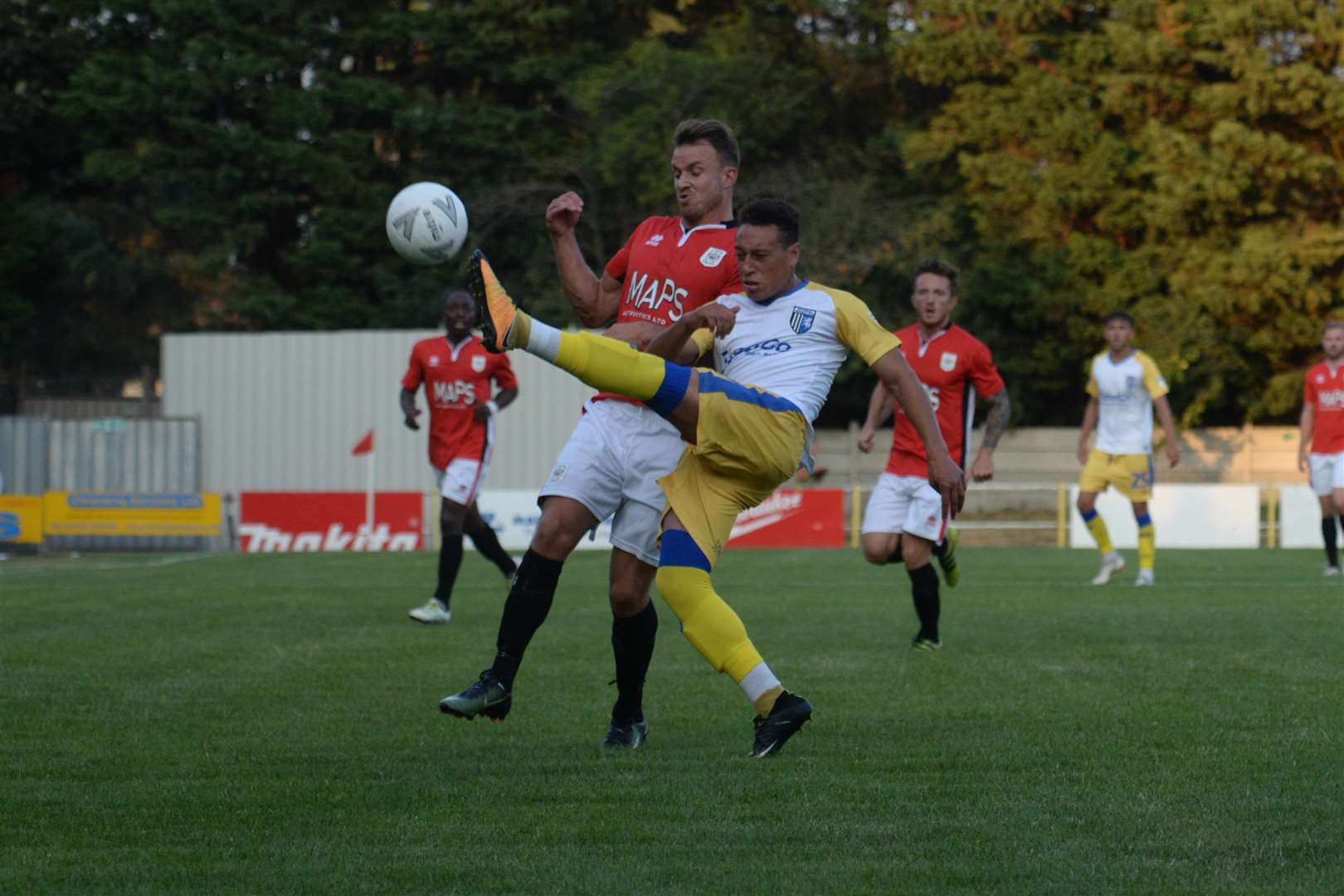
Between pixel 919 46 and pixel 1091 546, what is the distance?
576 inches

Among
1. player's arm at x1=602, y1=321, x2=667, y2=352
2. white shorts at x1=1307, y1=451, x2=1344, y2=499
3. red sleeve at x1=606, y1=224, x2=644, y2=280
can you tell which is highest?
red sleeve at x1=606, y1=224, x2=644, y2=280

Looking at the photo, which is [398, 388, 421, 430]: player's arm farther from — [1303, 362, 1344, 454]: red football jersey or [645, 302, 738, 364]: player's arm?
[1303, 362, 1344, 454]: red football jersey

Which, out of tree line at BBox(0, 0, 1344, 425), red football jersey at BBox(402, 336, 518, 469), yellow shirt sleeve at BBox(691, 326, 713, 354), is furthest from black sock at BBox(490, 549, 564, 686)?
tree line at BBox(0, 0, 1344, 425)

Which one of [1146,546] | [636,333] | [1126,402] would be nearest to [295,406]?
[1146,546]

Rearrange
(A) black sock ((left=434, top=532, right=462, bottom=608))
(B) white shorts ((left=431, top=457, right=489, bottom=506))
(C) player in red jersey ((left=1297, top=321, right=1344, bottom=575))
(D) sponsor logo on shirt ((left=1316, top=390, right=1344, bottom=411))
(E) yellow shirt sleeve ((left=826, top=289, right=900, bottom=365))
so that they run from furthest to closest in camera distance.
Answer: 1. (D) sponsor logo on shirt ((left=1316, top=390, right=1344, bottom=411))
2. (C) player in red jersey ((left=1297, top=321, right=1344, bottom=575))
3. (B) white shorts ((left=431, top=457, right=489, bottom=506))
4. (A) black sock ((left=434, top=532, right=462, bottom=608))
5. (E) yellow shirt sleeve ((left=826, top=289, right=900, bottom=365))

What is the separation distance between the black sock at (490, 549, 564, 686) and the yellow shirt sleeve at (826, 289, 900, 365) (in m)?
1.31

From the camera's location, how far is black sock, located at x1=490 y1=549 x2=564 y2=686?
240 inches

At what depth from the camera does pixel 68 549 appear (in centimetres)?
2784

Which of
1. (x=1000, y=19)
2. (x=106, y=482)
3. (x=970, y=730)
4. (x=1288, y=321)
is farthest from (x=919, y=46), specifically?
(x=970, y=730)

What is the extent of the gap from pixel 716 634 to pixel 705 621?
0.06 metres

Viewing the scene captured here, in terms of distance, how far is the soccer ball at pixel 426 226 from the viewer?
649cm

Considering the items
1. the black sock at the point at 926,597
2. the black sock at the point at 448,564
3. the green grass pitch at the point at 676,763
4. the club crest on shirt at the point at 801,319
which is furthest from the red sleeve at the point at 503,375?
the club crest on shirt at the point at 801,319

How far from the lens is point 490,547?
13234 mm

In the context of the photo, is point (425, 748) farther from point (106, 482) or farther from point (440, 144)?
point (440, 144)
